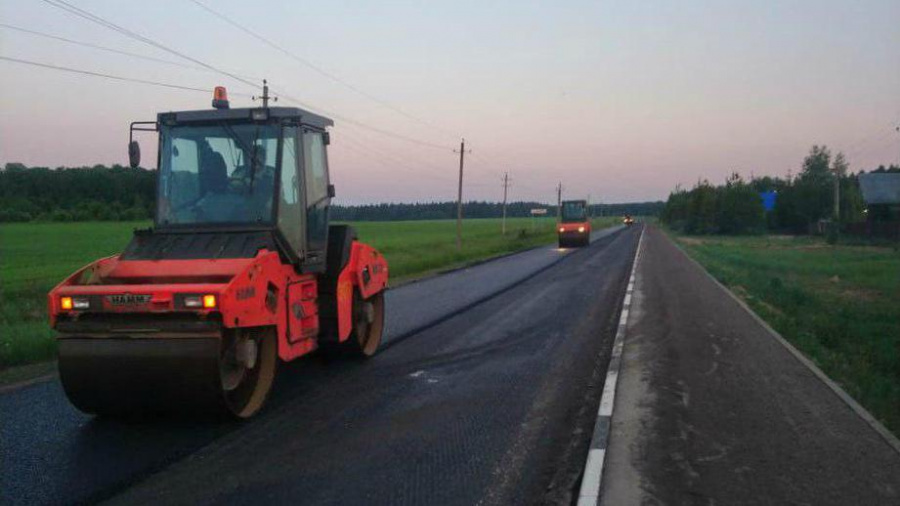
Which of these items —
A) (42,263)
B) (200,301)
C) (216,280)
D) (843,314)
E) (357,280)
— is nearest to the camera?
(200,301)

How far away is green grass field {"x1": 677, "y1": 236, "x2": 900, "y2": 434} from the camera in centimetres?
1028

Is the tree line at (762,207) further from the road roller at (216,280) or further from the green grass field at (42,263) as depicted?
the road roller at (216,280)

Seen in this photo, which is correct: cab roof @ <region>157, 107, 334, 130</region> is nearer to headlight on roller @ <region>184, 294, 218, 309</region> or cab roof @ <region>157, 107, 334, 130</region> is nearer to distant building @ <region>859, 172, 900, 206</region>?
headlight on roller @ <region>184, 294, 218, 309</region>

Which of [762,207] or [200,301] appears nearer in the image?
[200,301]

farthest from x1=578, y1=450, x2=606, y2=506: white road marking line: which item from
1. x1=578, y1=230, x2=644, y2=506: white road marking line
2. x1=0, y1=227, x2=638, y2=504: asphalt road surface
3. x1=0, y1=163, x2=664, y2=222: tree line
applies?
x1=0, y1=163, x2=664, y2=222: tree line

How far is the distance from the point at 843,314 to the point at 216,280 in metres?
15.8

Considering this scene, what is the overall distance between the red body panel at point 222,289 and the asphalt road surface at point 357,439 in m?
0.87

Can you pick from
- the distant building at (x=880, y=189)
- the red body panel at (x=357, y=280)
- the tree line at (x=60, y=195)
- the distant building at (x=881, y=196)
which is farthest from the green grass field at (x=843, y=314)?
the distant building at (x=880, y=189)

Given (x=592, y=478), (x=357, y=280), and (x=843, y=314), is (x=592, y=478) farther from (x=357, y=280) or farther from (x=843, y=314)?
(x=843, y=314)

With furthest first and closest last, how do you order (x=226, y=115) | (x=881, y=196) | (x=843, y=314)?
(x=881, y=196) < (x=843, y=314) < (x=226, y=115)

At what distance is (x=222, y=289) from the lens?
6.68 m

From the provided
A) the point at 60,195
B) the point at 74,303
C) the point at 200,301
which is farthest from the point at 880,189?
the point at 74,303

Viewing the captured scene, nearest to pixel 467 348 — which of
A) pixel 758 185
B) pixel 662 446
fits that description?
pixel 662 446

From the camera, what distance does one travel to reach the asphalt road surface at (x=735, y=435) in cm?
540
